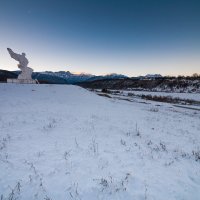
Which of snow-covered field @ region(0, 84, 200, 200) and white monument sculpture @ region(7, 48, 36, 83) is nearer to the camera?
snow-covered field @ region(0, 84, 200, 200)

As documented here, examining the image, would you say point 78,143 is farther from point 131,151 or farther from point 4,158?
point 4,158

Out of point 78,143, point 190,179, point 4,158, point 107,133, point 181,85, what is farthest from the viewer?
point 181,85

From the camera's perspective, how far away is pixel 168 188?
621 centimetres

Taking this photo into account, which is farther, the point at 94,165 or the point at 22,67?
the point at 22,67

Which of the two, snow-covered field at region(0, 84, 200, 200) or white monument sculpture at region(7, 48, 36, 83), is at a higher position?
white monument sculpture at region(7, 48, 36, 83)

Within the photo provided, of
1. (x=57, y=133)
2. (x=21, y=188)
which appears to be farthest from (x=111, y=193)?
(x=57, y=133)

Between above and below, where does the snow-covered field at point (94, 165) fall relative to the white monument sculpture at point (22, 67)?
below

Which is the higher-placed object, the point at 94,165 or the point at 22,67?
the point at 22,67

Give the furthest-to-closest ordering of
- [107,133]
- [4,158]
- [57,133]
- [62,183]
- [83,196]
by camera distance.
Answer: [107,133] → [57,133] → [4,158] → [62,183] → [83,196]

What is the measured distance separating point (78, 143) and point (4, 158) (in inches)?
128

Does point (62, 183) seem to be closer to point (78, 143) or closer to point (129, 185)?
point (129, 185)

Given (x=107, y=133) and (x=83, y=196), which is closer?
(x=83, y=196)

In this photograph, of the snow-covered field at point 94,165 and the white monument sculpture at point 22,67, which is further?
the white monument sculpture at point 22,67

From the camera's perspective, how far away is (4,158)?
7.56 m
